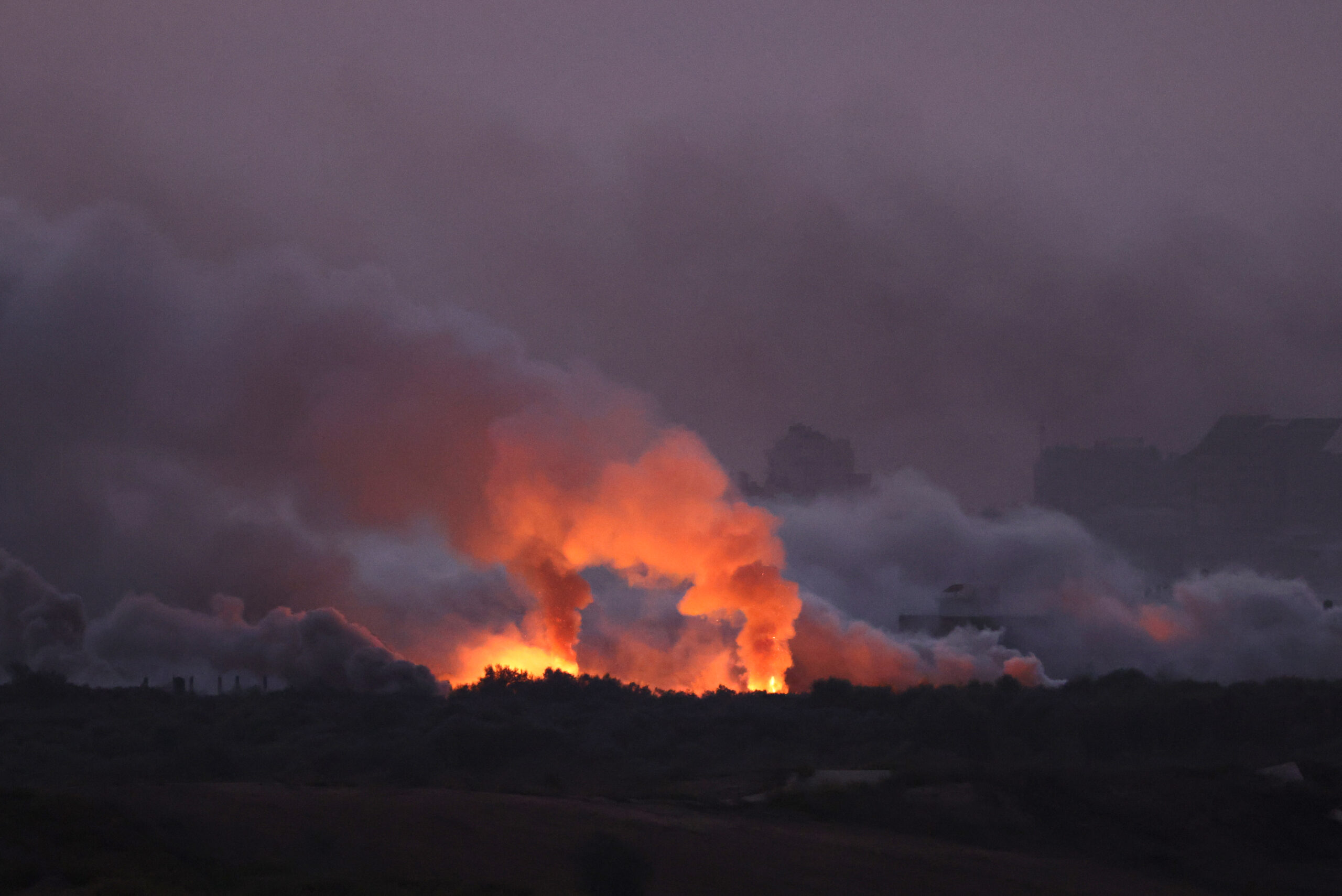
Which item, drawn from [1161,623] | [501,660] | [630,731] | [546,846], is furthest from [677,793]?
[1161,623]

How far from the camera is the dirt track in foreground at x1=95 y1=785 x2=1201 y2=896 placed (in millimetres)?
36781

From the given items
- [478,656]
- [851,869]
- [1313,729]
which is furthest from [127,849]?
[478,656]

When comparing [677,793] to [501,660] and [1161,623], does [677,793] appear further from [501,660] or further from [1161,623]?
[1161,623]

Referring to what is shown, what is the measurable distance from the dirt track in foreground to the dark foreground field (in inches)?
4.9

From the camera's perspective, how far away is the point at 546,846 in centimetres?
3900

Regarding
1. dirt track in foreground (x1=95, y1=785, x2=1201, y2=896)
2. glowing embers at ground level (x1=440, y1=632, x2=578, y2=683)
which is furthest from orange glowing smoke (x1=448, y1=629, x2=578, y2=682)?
dirt track in foreground (x1=95, y1=785, x2=1201, y2=896)

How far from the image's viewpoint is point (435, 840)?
38562mm

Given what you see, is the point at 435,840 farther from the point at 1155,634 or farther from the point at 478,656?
→ the point at 1155,634

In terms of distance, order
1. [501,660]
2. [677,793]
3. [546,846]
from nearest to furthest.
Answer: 1. [546,846]
2. [677,793]
3. [501,660]

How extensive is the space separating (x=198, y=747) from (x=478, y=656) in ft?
133

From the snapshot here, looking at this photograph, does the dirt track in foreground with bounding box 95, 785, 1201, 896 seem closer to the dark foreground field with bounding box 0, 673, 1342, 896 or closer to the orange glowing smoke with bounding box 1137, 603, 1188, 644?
the dark foreground field with bounding box 0, 673, 1342, 896

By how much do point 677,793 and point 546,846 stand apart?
35.8 feet

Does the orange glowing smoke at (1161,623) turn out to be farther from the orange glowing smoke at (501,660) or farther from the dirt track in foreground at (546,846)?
the dirt track in foreground at (546,846)

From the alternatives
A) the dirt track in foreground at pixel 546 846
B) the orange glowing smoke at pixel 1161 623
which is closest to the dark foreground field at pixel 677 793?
the dirt track in foreground at pixel 546 846
